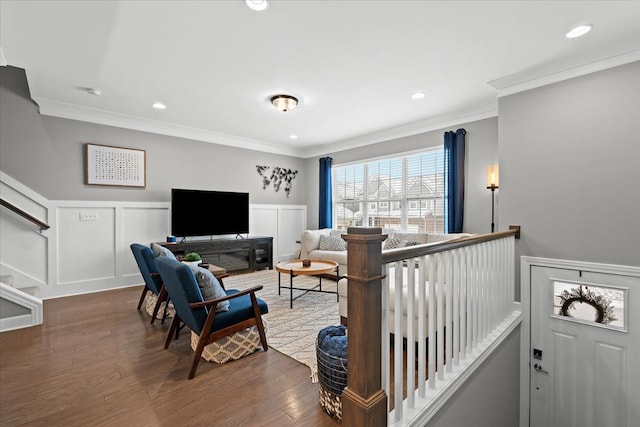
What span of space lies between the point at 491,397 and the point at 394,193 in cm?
372

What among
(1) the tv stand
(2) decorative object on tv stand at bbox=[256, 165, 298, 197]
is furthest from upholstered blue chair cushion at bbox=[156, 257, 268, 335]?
(2) decorative object on tv stand at bbox=[256, 165, 298, 197]

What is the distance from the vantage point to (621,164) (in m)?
2.53

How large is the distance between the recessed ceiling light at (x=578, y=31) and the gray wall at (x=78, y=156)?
5180mm

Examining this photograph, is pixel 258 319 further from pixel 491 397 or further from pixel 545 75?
pixel 545 75

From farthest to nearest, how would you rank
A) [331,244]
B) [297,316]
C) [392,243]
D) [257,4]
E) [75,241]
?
1. [331,244]
2. [392,243]
3. [75,241]
4. [297,316]
5. [257,4]

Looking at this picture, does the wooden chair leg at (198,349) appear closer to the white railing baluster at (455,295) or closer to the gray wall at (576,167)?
the white railing baluster at (455,295)

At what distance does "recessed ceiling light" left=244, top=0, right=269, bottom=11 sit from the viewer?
2.02 meters

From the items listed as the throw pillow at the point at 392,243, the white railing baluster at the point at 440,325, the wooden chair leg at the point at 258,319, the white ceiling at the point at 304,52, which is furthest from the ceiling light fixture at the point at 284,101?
the white railing baluster at the point at 440,325

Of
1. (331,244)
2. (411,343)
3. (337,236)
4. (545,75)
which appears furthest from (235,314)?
(545,75)

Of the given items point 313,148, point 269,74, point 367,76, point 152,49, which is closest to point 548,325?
point 367,76

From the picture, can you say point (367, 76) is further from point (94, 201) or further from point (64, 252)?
point (64, 252)

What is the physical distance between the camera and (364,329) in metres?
1.18

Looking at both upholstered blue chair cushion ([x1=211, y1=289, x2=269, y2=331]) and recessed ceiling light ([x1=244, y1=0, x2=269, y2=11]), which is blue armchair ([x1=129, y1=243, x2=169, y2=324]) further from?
recessed ceiling light ([x1=244, y1=0, x2=269, y2=11])

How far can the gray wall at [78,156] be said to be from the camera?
3.78 m
